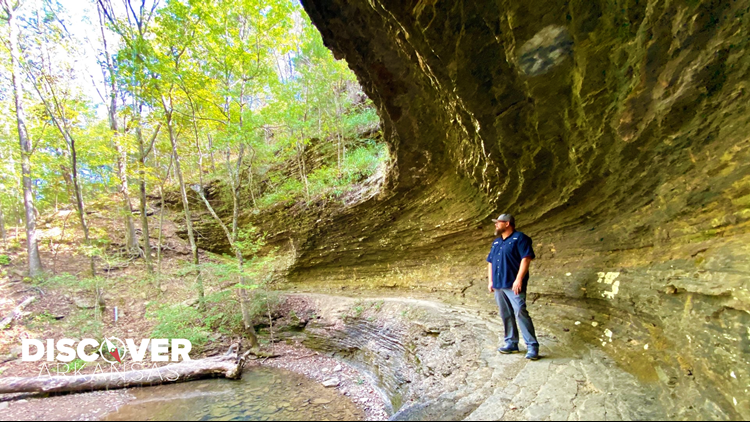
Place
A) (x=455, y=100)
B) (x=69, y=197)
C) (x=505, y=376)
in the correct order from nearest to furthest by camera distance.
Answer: (x=505, y=376)
(x=455, y=100)
(x=69, y=197)

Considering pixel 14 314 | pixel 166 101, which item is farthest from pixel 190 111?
pixel 14 314

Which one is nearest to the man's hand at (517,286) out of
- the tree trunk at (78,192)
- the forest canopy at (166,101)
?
the forest canopy at (166,101)

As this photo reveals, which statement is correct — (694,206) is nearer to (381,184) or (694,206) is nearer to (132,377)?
(381,184)

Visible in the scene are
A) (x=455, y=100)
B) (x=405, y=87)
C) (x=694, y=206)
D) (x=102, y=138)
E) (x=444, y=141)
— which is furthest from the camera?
(x=102, y=138)

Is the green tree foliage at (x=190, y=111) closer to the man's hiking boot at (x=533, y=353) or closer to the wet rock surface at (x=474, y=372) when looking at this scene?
the wet rock surface at (x=474, y=372)

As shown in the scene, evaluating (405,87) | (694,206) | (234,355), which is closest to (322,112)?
(405,87)

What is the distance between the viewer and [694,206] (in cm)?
321

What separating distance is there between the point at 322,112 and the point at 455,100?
32.3 feet

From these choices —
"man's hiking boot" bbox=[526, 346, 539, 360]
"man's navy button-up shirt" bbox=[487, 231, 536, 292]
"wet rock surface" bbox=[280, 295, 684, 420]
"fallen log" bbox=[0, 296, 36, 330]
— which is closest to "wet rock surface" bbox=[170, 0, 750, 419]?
"wet rock surface" bbox=[280, 295, 684, 420]

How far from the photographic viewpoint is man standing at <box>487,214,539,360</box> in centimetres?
329

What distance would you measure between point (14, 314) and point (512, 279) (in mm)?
13546

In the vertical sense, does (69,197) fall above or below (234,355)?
above

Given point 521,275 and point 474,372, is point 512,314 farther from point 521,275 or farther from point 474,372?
point 474,372

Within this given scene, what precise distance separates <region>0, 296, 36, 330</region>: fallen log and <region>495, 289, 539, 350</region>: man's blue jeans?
12812 mm
